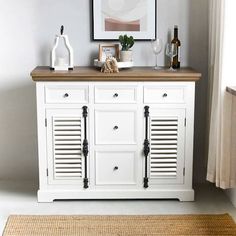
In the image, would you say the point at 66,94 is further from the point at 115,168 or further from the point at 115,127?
the point at 115,168

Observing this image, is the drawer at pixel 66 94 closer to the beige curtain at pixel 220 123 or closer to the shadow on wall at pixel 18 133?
the shadow on wall at pixel 18 133

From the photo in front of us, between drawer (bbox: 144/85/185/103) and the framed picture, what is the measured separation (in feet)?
1.91

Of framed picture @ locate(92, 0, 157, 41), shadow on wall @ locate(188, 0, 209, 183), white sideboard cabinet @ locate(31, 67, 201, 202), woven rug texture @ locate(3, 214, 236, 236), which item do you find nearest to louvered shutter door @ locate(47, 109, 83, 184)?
white sideboard cabinet @ locate(31, 67, 201, 202)

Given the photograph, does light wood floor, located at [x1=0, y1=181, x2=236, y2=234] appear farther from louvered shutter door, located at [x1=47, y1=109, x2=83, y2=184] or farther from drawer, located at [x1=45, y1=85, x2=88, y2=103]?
drawer, located at [x1=45, y1=85, x2=88, y2=103]

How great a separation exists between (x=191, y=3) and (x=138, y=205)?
1613 mm

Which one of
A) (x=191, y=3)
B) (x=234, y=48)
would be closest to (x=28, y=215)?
(x=234, y=48)

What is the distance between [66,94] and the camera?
3631 mm

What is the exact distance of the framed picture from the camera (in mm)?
4000

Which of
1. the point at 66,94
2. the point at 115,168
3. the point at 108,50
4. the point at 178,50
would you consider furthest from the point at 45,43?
the point at 115,168

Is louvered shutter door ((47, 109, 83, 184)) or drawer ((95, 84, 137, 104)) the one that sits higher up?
drawer ((95, 84, 137, 104))

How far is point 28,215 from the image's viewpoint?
3469mm

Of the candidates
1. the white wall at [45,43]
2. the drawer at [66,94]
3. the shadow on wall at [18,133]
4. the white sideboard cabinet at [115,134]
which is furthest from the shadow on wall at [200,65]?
the shadow on wall at [18,133]

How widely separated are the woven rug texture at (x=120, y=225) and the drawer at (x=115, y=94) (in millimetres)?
814

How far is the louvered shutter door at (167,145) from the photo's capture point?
3680 mm
